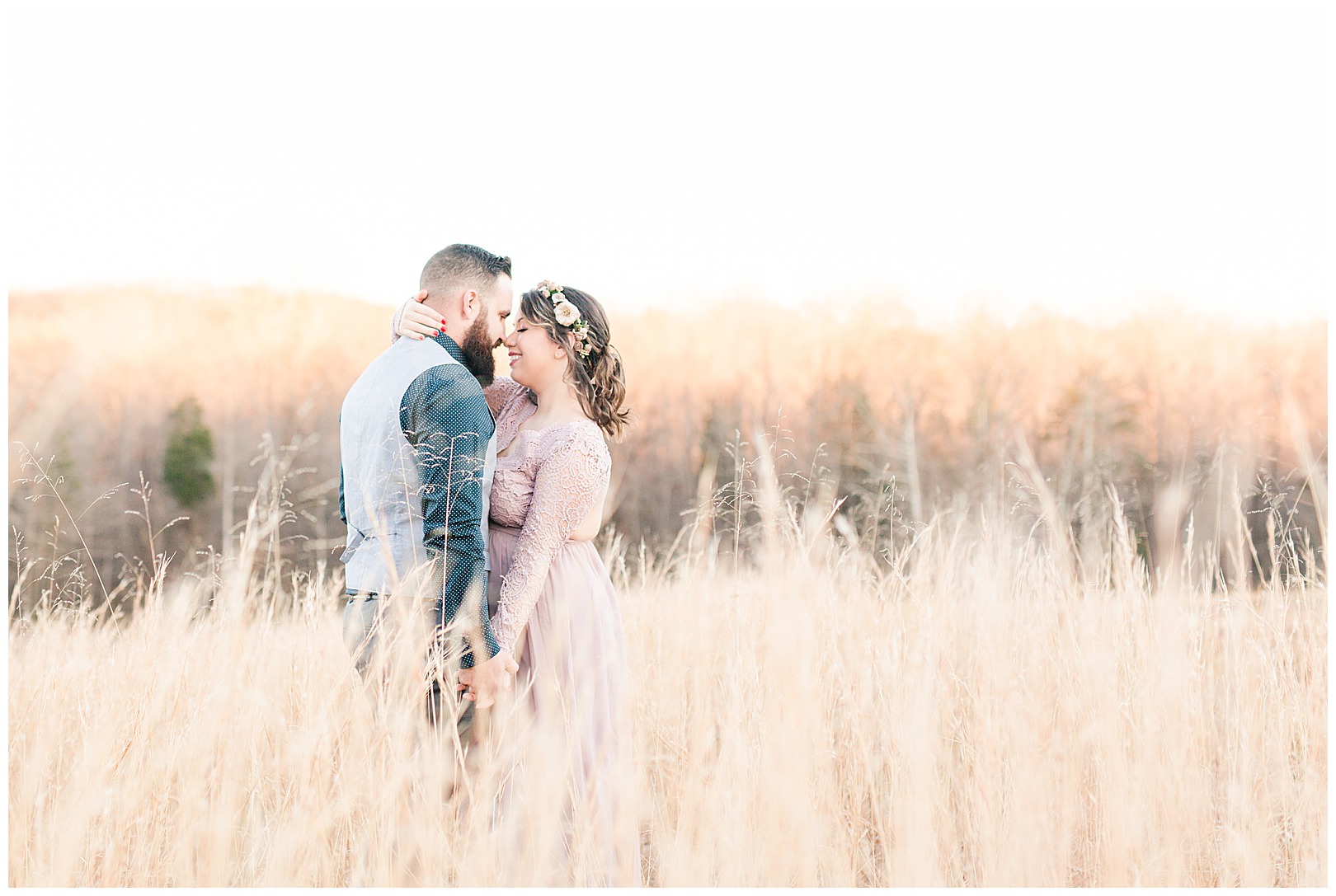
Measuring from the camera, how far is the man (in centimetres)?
198

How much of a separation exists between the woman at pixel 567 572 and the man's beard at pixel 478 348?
0.28 ft

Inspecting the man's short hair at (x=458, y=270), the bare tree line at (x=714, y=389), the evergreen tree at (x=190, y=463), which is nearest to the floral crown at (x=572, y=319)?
the man's short hair at (x=458, y=270)

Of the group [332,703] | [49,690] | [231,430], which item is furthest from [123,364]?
[332,703]

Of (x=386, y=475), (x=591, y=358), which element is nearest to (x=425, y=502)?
(x=386, y=475)

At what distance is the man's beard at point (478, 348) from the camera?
235 centimetres

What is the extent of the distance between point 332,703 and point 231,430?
53.2 ft

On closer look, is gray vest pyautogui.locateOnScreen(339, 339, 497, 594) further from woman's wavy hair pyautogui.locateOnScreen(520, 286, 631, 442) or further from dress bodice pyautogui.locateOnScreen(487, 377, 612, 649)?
woman's wavy hair pyautogui.locateOnScreen(520, 286, 631, 442)

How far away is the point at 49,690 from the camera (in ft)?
8.40

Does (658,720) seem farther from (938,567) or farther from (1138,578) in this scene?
(1138,578)

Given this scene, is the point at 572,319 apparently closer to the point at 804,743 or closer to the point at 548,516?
the point at 548,516

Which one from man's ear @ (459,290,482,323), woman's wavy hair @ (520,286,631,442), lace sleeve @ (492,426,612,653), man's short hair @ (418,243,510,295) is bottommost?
lace sleeve @ (492,426,612,653)

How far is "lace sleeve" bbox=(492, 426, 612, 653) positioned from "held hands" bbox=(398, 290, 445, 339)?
46 centimetres

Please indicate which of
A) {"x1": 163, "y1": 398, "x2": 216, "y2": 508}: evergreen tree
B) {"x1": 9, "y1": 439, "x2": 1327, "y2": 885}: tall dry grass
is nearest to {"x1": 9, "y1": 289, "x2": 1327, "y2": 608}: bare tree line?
{"x1": 163, "y1": 398, "x2": 216, "y2": 508}: evergreen tree

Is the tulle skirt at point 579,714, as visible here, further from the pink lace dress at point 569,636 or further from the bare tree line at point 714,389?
the bare tree line at point 714,389
